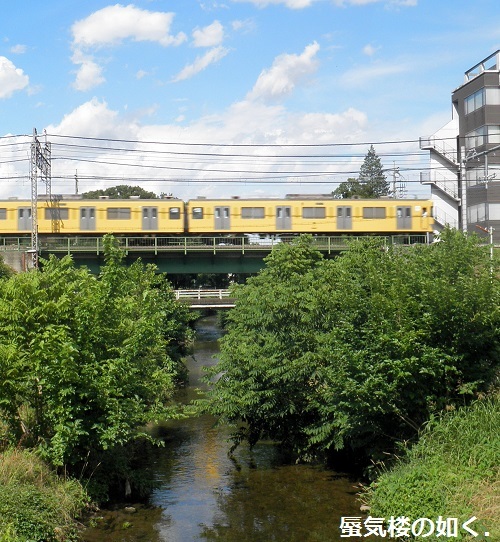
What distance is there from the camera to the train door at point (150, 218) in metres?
46.0

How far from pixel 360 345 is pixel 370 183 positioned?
90868 mm

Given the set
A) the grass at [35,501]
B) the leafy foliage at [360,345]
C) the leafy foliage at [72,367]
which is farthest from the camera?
the leafy foliage at [360,345]

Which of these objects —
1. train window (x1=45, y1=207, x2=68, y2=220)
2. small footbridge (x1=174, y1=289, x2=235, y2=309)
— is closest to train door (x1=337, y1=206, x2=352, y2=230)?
small footbridge (x1=174, y1=289, x2=235, y2=309)

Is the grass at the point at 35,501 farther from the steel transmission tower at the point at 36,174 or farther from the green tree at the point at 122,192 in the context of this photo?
the green tree at the point at 122,192

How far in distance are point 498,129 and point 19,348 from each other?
44875mm

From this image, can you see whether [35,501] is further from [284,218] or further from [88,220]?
[284,218]

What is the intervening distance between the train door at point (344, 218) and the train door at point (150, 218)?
40.5 feet

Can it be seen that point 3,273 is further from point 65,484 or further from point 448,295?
point 448,295

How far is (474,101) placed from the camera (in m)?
54.9

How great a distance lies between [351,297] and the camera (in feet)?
63.2

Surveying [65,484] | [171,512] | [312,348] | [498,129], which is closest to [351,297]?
[312,348]

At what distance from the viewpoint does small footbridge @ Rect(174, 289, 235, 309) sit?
45625 mm

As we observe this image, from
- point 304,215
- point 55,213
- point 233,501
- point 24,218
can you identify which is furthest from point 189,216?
point 233,501

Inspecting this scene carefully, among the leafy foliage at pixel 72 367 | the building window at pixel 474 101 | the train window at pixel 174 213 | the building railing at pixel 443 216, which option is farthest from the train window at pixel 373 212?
the leafy foliage at pixel 72 367
